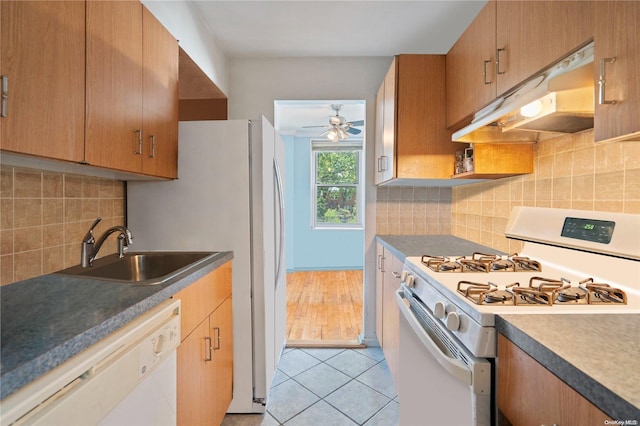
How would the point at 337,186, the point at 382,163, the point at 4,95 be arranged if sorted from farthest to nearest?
the point at 337,186 → the point at 382,163 → the point at 4,95

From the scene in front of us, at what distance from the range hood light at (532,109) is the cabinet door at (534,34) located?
137 mm

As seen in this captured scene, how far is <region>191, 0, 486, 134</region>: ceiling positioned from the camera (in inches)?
80.3

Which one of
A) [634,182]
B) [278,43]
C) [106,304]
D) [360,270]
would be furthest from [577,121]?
[360,270]

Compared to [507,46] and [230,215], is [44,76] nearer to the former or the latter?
[230,215]

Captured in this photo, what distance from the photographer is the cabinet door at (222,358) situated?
1536mm

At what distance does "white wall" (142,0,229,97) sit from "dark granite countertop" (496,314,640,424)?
206 cm

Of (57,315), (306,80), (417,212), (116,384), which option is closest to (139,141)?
(57,315)

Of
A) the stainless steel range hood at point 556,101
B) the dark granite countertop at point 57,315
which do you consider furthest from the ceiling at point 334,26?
the dark granite countertop at point 57,315

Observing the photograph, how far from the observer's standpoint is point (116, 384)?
2.59 ft

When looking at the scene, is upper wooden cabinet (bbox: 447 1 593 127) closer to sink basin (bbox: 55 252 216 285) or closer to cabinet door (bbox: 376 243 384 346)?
cabinet door (bbox: 376 243 384 346)

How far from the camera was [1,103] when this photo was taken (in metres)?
0.76

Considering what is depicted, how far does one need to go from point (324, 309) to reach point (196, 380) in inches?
94.8

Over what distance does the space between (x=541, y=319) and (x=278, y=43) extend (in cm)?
250

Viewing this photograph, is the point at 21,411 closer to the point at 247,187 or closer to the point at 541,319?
the point at 541,319
